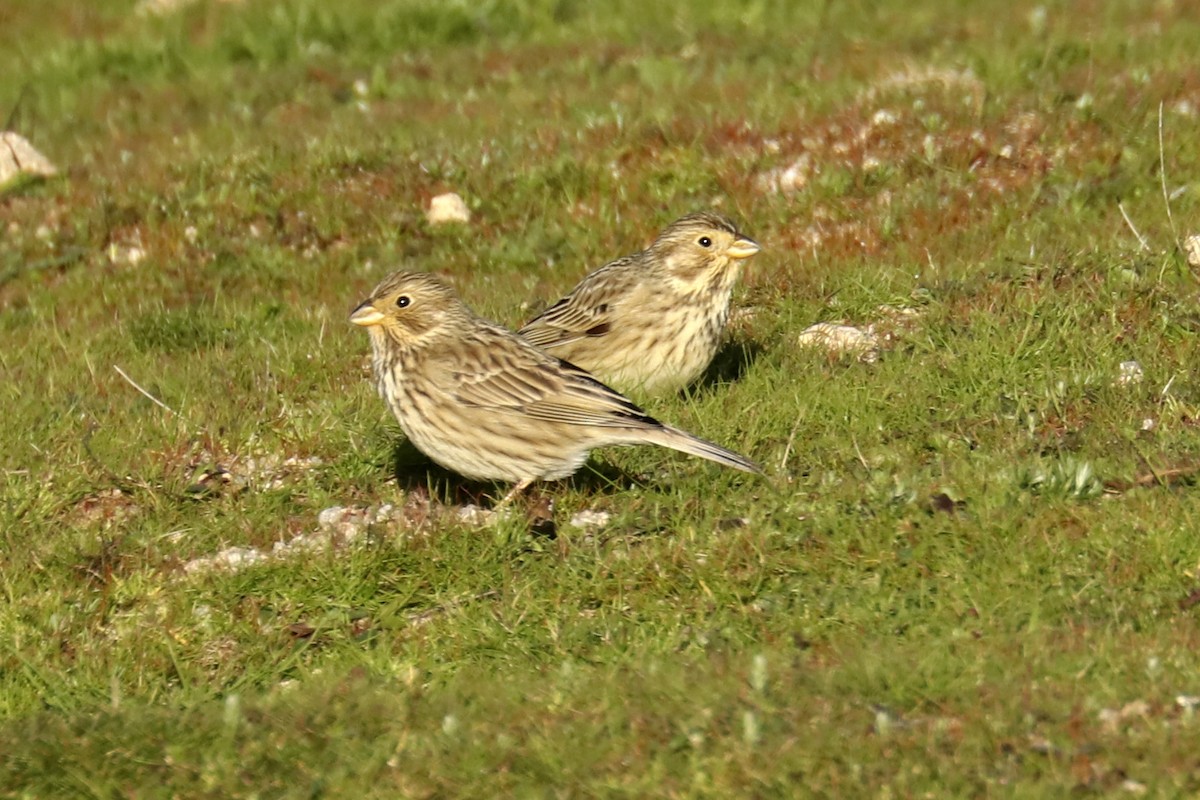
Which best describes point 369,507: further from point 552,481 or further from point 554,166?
point 554,166

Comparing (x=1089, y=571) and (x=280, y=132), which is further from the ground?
(x=1089, y=571)

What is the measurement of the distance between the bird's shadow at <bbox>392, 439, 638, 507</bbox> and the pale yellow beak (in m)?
0.68

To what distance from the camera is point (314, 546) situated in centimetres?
861

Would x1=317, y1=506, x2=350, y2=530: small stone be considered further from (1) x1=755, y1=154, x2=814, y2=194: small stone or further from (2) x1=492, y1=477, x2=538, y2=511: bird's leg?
(1) x1=755, y1=154, x2=814, y2=194: small stone

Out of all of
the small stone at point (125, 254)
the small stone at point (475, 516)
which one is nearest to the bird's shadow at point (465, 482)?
the small stone at point (475, 516)

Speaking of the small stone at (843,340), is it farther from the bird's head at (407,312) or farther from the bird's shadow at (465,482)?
the bird's head at (407,312)

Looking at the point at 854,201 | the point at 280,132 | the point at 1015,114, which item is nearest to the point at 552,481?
the point at 854,201

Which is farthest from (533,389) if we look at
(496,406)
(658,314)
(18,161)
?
(18,161)

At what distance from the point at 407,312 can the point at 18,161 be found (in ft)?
24.2

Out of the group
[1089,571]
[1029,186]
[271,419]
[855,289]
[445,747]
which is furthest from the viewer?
[1029,186]

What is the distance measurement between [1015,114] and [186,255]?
6.42 meters

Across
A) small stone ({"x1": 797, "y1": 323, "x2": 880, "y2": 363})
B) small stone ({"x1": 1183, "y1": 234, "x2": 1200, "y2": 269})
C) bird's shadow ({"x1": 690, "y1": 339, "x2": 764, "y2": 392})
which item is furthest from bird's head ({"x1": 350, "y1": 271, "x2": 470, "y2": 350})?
small stone ({"x1": 1183, "y1": 234, "x2": 1200, "y2": 269})

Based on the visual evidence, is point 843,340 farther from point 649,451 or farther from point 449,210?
point 449,210

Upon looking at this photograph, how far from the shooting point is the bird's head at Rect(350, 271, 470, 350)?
9562mm
